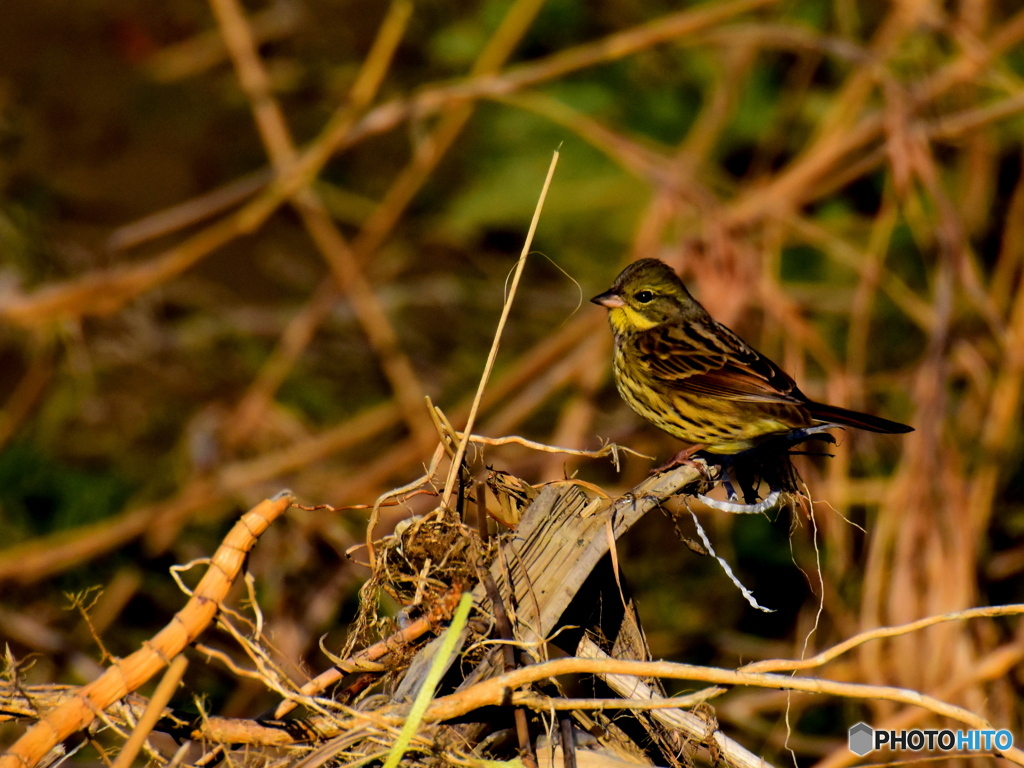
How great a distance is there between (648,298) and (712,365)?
398 millimetres

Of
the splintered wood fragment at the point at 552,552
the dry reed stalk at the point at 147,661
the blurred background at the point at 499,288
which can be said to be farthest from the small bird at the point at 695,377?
the dry reed stalk at the point at 147,661

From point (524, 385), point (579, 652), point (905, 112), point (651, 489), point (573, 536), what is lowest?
point (579, 652)

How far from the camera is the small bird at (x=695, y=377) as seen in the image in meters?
3.69

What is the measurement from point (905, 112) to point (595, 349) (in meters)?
1.81

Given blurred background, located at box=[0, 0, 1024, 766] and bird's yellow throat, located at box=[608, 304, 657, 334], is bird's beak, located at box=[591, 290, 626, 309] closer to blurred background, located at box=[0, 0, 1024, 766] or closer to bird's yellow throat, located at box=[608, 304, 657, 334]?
bird's yellow throat, located at box=[608, 304, 657, 334]

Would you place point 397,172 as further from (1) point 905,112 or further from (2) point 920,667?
(2) point 920,667

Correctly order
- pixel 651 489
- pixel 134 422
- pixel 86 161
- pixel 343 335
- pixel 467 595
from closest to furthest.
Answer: pixel 467 595 < pixel 651 489 < pixel 134 422 < pixel 343 335 < pixel 86 161

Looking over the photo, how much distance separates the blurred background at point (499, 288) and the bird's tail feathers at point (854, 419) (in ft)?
2.60

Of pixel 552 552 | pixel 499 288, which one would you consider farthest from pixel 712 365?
pixel 499 288

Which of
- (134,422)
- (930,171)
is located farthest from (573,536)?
(134,422)

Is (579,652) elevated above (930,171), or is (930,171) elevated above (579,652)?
(930,171)

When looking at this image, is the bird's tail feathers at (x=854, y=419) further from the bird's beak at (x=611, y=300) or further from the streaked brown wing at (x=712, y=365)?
the bird's beak at (x=611, y=300)

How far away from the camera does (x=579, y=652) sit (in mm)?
2012

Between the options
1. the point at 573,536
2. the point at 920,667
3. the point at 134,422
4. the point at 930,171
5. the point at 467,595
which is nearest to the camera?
the point at 467,595
